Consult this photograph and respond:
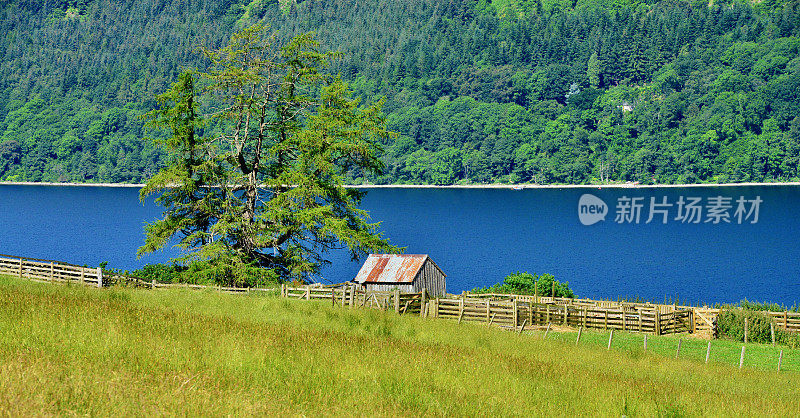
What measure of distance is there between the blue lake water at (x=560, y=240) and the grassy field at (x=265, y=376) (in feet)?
183

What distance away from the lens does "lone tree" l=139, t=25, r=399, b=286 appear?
→ 3847 cm

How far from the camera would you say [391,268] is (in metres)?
45.8

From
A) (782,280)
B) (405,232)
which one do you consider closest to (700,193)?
(405,232)

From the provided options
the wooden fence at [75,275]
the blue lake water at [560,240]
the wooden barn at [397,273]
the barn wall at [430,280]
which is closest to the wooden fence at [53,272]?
the wooden fence at [75,275]

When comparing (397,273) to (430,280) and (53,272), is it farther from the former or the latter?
(53,272)

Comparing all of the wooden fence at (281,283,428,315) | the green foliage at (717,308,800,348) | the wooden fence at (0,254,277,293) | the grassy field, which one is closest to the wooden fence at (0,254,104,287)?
the wooden fence at (0,254,277,293)

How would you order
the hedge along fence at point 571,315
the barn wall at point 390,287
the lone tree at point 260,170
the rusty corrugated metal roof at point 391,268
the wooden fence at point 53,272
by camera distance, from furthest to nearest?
the rusty corrugated metal roof at point 391,268, the barn wall at point 390,287, the lone tree at point 260,170, the hedge along fence at point 571,315, the wooden fence at point 53,272

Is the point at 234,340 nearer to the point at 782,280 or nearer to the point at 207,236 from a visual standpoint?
the point at 207,236

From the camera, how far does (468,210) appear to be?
159 meters

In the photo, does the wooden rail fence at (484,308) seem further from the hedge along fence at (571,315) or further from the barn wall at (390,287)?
the barn wall at (390,287)

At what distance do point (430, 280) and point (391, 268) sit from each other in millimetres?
2707

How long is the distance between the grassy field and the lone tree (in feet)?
69.4

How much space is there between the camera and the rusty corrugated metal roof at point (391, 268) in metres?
45.2

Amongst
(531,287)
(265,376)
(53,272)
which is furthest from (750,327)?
(265,376)
